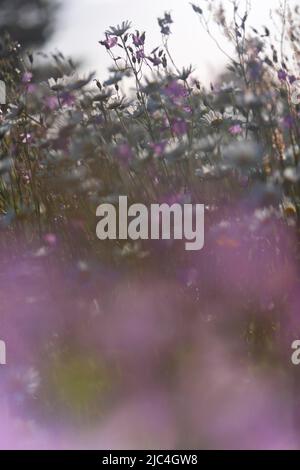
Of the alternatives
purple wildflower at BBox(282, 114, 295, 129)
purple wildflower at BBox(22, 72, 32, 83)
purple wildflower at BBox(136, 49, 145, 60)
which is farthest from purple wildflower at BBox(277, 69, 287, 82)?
purple wildflower at BBox(22, 72, 32, 83)

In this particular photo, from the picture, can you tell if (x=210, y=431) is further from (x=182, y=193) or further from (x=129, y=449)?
(x=182, y=193)

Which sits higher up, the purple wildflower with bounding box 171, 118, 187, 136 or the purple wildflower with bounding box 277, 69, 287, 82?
the purple wildflower with bounding box 277, 69, 287, 82

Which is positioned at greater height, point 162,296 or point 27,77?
point 27,77

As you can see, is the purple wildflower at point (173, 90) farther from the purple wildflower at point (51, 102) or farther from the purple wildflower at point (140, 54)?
the purple wildflower at point (51, 102)

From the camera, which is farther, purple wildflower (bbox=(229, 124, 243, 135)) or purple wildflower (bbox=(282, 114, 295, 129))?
purple wildflower (bbox=(229, 124, 243, 135))

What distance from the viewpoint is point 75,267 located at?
1.76 metres

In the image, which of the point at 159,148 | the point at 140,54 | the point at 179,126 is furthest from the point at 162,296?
the point at 140,54

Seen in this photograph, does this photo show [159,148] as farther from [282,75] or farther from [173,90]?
[173,90]

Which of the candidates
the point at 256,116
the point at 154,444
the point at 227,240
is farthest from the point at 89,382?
the point at 256,116

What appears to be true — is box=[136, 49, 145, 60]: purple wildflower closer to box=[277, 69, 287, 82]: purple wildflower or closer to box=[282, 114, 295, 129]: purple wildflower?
box=[277, 69, 287, 82]: purple wildflower

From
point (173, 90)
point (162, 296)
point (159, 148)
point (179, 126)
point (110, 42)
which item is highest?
point (110, 42)

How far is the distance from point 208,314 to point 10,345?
1.42 ft

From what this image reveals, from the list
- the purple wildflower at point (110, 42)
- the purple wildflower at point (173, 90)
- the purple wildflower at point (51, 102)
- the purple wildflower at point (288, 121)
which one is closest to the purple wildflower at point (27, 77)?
the purple wildflower at point (51, 102)

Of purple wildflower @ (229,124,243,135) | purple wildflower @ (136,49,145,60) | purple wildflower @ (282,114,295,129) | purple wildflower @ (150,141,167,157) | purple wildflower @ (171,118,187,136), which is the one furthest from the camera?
purple wildflower @ (136,49,145,60)
